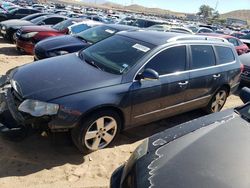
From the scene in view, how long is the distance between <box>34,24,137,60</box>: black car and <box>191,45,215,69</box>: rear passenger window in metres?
2.76

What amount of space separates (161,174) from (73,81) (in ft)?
7.06

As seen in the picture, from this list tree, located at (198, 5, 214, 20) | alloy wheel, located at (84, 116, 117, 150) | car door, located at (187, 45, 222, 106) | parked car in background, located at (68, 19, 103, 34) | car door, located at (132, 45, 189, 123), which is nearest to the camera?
alloy wheel, located at (84, 116, 117, 150)

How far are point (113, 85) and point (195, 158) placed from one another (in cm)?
193

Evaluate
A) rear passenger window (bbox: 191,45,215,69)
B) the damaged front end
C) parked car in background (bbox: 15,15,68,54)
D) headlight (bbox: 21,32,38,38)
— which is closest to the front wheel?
rear passenger window (bbox: 191,45,215,69)

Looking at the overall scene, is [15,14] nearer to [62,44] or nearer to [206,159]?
[62,44]

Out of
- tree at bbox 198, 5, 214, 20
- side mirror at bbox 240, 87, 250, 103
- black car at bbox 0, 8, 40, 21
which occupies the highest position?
side mirror at bbox 240, 87, 250, 103

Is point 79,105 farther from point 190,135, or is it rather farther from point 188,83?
point 188,83

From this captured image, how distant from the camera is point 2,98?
4230 mm

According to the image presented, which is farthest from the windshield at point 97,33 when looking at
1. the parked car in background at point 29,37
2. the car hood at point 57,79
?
the car hood at point 57,79

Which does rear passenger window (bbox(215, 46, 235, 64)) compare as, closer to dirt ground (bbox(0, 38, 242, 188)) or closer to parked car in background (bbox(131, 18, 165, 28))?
dirt ground (bbox(0, 38, 242, 188))

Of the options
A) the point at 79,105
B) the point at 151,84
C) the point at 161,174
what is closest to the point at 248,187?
the point at 161,174

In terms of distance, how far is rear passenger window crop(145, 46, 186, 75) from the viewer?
15.1ft

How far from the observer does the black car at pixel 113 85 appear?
3.77 metres

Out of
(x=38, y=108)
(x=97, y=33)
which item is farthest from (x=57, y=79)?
(x=97, y=33)
